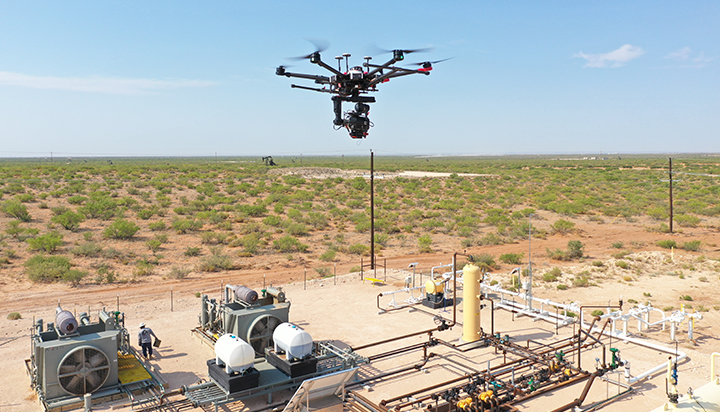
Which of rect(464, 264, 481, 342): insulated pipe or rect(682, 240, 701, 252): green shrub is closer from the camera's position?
rect(464, 264, 481, 342): insulated pipe

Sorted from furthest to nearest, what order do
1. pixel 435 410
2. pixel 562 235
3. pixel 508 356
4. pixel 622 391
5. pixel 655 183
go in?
pixel 655 183, pixel 562 235, pixel 508 356, pixel 622 391, pixel 435 410

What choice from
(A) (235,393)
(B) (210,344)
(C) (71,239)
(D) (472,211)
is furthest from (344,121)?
(D) (472,211)

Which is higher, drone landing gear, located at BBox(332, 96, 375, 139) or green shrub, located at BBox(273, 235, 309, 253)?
drone landing gear, located at BBox(332, 96, 375, 139)

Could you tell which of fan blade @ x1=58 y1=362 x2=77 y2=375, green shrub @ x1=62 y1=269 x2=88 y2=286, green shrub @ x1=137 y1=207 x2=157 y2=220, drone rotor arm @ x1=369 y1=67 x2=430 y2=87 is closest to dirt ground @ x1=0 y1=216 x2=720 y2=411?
green shrub @ x1=62 y1=269 x2=88 y2=286

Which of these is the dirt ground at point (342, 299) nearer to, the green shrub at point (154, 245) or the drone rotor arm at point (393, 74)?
the green shrub at point (154, 245)

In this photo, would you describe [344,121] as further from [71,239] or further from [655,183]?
[655,183]

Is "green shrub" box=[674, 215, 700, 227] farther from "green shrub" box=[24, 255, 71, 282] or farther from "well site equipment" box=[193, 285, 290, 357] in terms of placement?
"green shrub" box=[24, 255, 71, 282]

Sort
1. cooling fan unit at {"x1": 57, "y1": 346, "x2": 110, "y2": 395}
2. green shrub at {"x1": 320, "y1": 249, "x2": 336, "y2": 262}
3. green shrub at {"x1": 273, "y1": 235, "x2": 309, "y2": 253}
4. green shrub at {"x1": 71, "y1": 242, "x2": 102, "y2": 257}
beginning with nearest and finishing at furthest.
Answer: cooling fan unit at {"x1": 57, "y1": 346, "x2": 110, "y2": 395}
green shrub at {"x1": 71, "y1": 242, "x2": 102, "y2": 257}
green shrub at {"x1": 320, "y1": 249, "x2": 336, "y2": 262}
green shrub at {"x1": 273, "y1": 235, "x2": 309, "y2": 253}
